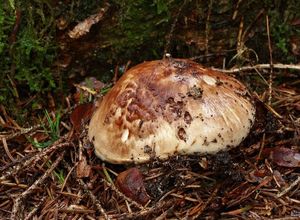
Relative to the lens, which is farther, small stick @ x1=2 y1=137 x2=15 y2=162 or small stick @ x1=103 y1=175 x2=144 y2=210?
small stick @ x1=2 y1=137 x2=15 y2=162

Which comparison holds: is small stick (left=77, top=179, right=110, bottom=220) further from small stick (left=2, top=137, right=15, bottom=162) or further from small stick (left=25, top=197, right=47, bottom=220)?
small stick (left=2, top=137, right=15, bottom=162)

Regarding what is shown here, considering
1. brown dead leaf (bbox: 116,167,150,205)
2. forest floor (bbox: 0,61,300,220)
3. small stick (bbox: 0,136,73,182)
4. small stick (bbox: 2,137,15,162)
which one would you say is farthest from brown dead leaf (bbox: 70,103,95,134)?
brown dead leaf (bbox: 116,167,150,205)

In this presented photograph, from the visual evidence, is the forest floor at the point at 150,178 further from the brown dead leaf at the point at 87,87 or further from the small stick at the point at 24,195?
the brown dead leaf at the point at 87,87

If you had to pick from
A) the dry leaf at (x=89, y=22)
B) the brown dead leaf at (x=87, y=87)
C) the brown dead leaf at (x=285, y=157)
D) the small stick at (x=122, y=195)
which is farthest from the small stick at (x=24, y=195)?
the brown dead leaf at (x=285, y=157)

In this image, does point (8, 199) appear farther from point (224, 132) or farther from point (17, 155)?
point (224, 132)

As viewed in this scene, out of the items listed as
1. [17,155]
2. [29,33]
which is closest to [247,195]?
[17,155]

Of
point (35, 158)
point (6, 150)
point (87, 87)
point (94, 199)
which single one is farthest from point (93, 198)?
point (87, 87)

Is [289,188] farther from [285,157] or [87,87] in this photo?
[87,87]

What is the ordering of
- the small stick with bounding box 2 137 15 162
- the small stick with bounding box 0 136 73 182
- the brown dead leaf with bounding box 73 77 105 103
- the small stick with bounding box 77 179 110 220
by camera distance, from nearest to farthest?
1. the small stick with bounding box 77 179 110 220
2. the small stick with bounding box 0 136 73 182
3. the small stick with bounding box 2 137 15 162
4. the brown dead leaf with bounding box 73 77 105 103
